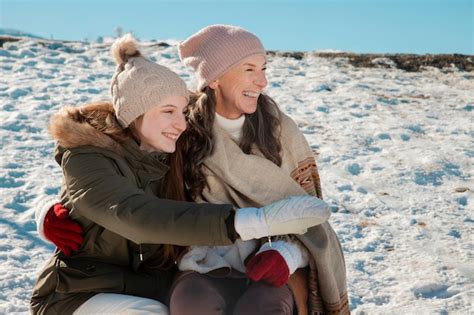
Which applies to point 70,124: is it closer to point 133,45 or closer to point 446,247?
point 133,45

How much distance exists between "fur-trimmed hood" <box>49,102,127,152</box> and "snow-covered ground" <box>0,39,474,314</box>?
1.20m

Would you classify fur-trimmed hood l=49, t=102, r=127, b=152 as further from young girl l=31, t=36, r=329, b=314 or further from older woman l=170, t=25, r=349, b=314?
older woman l=170, t=25, r=349, b=314

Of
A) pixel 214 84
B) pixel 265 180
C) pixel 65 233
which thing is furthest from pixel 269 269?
pixel 214 84

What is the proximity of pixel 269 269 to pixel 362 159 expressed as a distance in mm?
3581

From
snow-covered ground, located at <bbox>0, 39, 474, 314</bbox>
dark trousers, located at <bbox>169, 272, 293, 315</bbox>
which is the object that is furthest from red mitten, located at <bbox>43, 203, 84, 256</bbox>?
snow-covered ground, located at <bbox>0, 39, 474, 314</bbox>

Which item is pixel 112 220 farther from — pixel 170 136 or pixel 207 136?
pixel 207 136

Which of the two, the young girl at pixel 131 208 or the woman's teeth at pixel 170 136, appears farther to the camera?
the woman's teeth at pixel 170 136

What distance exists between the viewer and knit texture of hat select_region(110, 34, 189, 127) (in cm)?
259

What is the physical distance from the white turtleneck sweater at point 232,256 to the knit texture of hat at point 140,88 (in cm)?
57

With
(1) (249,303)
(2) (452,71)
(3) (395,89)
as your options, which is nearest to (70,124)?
(1) (249,303)

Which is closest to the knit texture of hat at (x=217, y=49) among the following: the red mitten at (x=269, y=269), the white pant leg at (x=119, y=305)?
the red mitten at (x=269, y=269)

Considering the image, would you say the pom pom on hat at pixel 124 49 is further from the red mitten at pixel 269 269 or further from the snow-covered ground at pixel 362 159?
the snow-covered ground at pixel 362 159

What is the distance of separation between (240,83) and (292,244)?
737 mm

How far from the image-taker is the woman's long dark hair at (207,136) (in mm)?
2895
